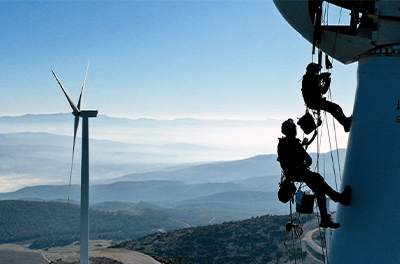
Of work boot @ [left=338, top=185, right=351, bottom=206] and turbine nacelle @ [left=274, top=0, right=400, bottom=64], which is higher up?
turbine nacelle @ [left=274, top=0, right=400, bottom=64]

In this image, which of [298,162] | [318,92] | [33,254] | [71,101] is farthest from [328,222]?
[33,254]

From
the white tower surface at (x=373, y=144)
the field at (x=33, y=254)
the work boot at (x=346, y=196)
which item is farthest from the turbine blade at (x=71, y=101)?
the field at (x=33, y=254)

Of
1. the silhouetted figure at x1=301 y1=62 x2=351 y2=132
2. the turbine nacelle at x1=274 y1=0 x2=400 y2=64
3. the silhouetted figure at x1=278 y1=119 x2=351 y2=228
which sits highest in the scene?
the turbine nacelle at x1=274 y1=0 x2=400 y2=64

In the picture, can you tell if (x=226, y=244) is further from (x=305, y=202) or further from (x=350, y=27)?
(x=350, y=27)

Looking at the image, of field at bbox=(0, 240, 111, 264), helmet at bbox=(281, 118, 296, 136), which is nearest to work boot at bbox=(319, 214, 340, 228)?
helmet at bbox=(281, 118, 296, 136)

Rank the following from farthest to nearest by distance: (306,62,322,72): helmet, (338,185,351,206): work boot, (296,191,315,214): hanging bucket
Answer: (296,191,315,214): hanging bucket < (306,62,322,72): helmet < (338,185,351,206): work boot

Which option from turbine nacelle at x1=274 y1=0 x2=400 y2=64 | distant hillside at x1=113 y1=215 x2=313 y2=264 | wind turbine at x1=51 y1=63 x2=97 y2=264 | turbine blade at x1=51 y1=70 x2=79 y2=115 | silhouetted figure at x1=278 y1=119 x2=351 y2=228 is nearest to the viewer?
turbine nacelle at x1=274 y1=0 x2=400 y2=64

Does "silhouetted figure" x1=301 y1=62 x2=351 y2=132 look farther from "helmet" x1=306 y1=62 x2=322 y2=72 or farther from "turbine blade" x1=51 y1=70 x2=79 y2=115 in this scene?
"turbine blade" x1=51 y1=70 x2=79 y2=115
